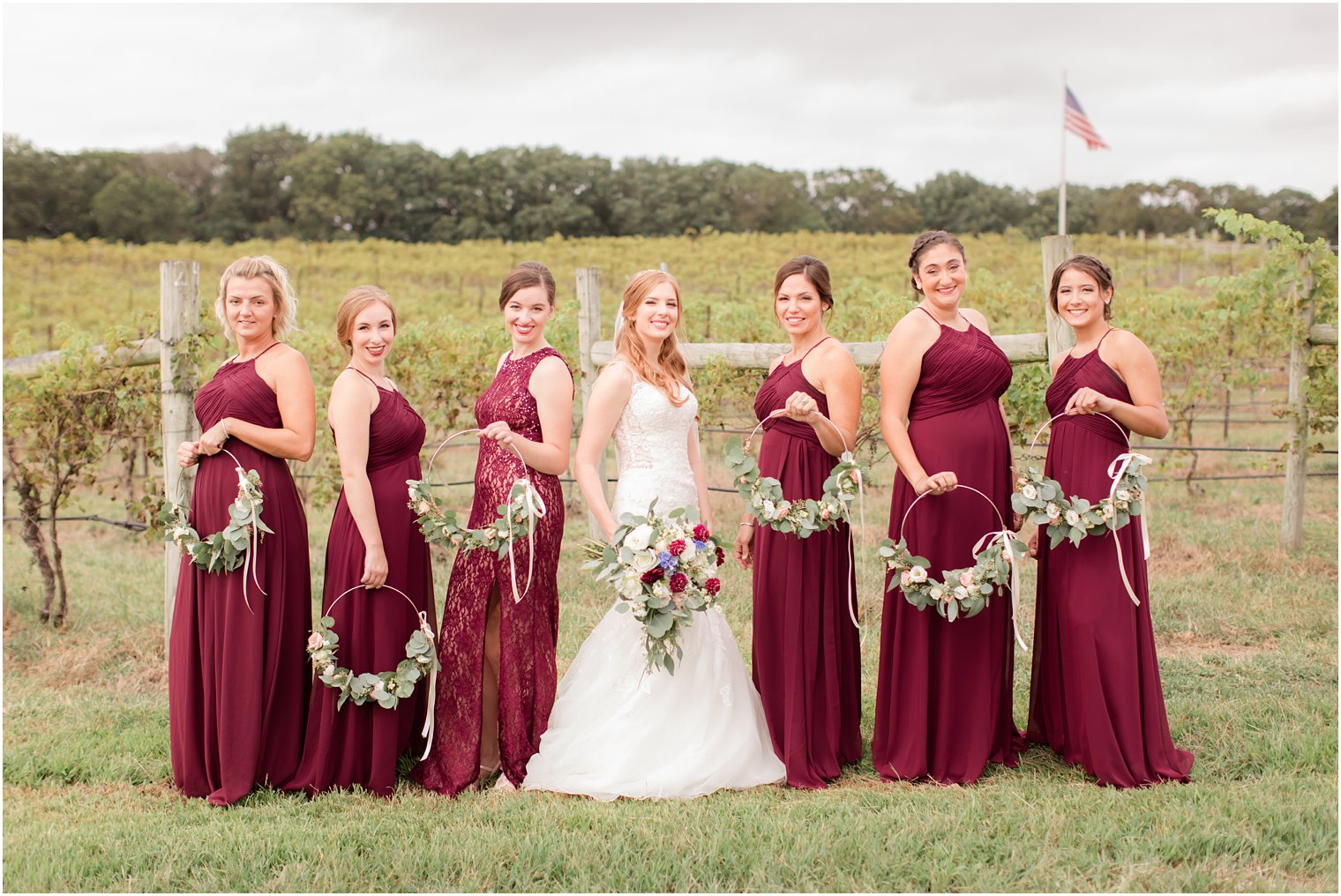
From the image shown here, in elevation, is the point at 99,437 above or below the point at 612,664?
above

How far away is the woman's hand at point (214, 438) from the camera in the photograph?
449cm

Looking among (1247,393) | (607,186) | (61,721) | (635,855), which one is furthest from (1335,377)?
(607,186)

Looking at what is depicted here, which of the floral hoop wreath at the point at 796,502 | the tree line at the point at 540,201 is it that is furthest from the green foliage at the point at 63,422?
the tree line at the point at 540,201

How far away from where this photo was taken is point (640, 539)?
13.6 feet

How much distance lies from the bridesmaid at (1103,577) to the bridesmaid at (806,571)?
960mm

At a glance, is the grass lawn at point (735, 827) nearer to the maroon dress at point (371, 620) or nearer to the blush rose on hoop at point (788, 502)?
the maroon dress at point (371, 620)

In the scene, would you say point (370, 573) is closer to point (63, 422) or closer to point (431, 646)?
point (431, 646)

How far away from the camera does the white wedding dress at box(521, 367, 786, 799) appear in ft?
14.6

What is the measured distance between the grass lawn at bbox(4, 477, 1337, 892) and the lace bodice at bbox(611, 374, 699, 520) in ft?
4.33

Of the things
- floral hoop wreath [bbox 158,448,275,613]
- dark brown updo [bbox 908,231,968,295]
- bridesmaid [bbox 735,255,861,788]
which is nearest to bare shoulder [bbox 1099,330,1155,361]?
dark brown updo [bbox 908,231,968,295]

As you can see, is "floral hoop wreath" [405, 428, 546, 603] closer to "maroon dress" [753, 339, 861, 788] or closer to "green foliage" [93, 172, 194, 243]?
"maroon dress" [753, 339, 861, 788]

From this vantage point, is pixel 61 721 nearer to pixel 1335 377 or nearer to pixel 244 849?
pixel 244 849

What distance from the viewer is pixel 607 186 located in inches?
1928

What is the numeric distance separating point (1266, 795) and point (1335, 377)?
17.8 ft
